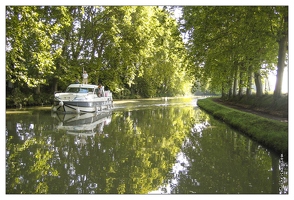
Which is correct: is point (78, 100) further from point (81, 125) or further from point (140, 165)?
point (140, 165)

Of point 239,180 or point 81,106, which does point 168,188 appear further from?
point 81,106

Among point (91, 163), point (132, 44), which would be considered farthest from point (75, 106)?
point (132, 44)

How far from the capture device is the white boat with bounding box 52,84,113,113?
64.3 feet

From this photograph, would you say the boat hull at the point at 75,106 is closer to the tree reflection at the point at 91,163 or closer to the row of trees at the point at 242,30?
the tree reflection at the point at 91,163

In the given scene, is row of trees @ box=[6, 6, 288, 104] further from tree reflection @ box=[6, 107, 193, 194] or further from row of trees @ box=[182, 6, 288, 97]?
tree reflection @ box=[6, 107, 193, 194]

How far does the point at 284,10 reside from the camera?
976cm

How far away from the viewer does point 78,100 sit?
19.6m

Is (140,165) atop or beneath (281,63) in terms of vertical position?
beneath

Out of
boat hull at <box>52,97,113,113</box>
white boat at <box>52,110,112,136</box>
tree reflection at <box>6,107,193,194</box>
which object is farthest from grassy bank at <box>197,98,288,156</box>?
boat hull at <box>52,97,113,113</box>

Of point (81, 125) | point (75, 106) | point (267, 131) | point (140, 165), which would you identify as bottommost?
point (81, 125)

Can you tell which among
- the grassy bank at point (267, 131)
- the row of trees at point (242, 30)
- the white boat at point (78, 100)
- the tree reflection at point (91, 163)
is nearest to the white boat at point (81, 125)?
the white boat at point (78, 100)

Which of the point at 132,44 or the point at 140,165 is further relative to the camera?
the point at 132,44

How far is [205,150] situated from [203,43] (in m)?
10.0
